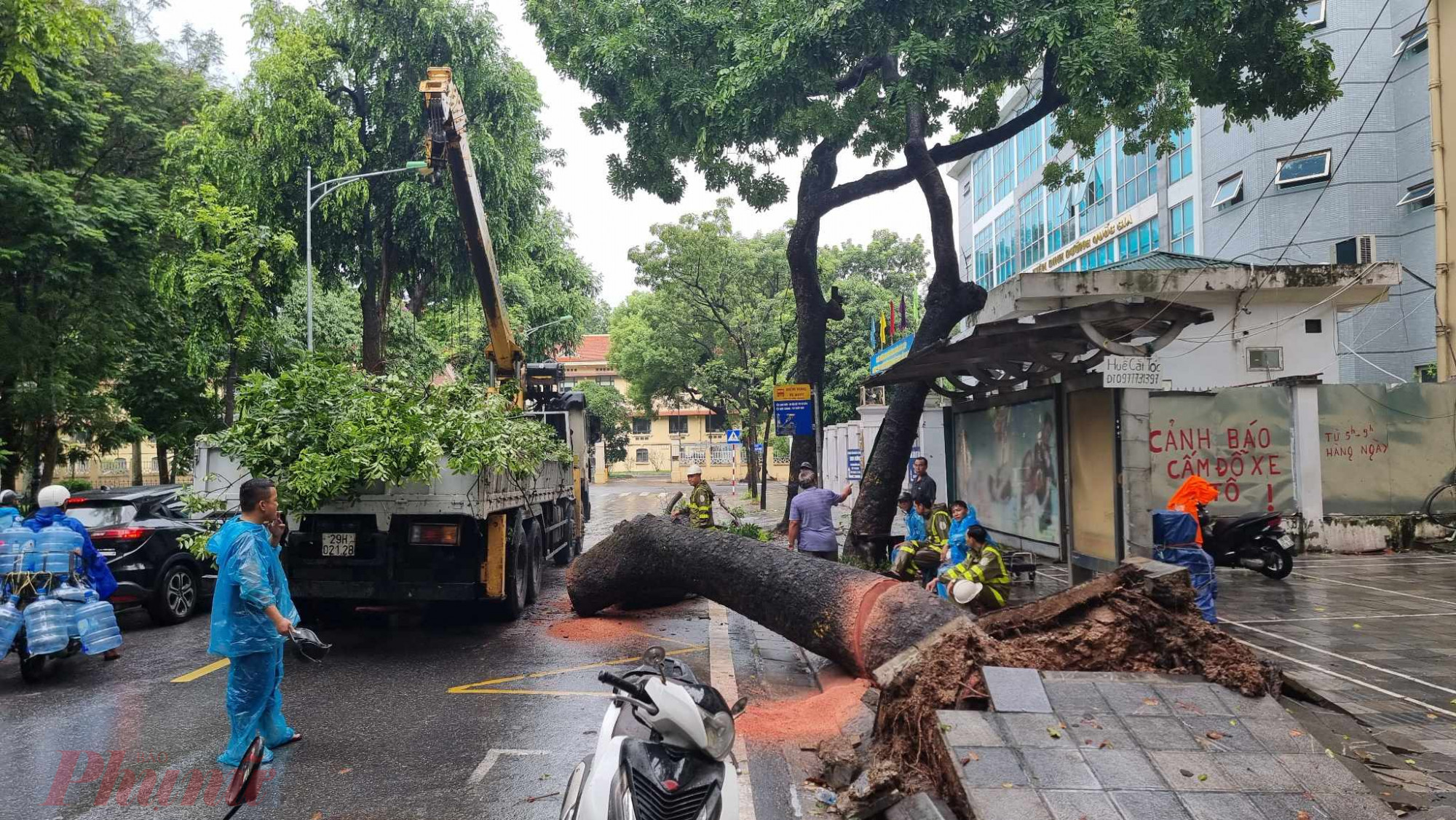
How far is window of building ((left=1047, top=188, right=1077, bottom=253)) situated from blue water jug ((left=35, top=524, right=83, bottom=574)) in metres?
30.1

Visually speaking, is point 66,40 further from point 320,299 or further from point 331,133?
point 320,299

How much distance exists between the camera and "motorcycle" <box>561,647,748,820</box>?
3072 mm

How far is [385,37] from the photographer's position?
70.7 feet

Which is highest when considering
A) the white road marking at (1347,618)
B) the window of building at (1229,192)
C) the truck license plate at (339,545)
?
the window of building at (1229,192)

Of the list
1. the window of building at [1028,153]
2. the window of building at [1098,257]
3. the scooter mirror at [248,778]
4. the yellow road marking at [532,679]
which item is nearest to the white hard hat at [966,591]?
the yellow road marking at [532,679]

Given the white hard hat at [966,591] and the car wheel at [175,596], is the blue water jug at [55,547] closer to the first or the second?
the car wheel at [175,596]

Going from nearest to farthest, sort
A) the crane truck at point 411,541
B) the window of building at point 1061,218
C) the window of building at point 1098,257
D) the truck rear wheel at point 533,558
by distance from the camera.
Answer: the crane truck at point 411,541, the truck rear wheel at point 533,558, the window of building at point 1098,257, the window of building at point 1061,218

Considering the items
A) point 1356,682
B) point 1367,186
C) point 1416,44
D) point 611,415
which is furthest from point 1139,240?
point 611,415

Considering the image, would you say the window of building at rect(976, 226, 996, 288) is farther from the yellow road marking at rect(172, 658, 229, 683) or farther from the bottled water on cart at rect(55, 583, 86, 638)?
the bottled water on cart at rect(55, 583, 86, 638)

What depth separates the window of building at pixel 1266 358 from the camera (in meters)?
16.2

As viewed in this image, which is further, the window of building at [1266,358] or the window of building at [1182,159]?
the window of building at [1182,159]

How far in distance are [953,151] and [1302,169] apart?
16666 mm

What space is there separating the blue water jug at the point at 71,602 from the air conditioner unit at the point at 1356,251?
1760 cm

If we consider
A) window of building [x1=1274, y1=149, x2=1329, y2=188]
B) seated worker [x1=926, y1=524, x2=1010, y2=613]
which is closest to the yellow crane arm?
seated worker [x1=926, y1=524, x2=1010, y2=613]
